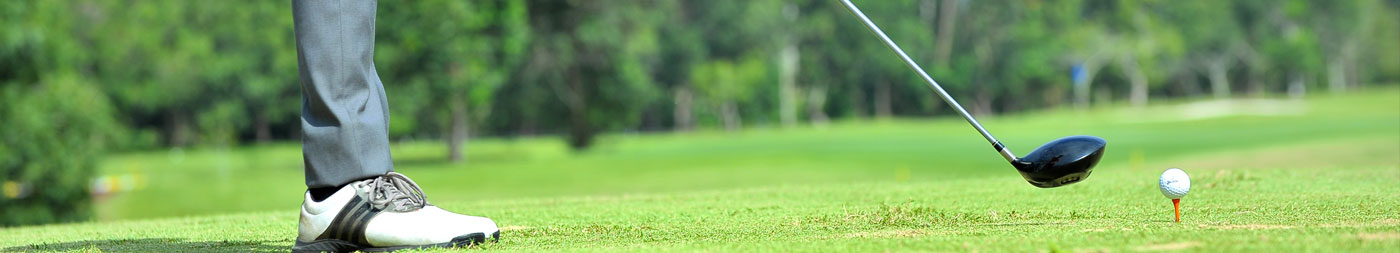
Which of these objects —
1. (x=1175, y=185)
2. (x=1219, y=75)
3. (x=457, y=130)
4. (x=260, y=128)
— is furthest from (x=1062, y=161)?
(x=1219, y=75)

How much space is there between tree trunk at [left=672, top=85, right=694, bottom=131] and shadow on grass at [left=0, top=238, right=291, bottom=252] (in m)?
64.6

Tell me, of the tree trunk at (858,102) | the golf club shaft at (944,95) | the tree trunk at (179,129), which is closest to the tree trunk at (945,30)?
the tree trunk at (858,102)

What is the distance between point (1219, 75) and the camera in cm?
7906

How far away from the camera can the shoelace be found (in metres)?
3.83

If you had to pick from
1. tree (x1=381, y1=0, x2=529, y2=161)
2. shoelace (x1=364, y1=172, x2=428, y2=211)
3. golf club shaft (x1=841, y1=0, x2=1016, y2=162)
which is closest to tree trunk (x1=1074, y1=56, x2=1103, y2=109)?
tree (x1=381, y1=0, x2=529, y2=161)

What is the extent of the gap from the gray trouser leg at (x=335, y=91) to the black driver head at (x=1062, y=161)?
2.26 metres

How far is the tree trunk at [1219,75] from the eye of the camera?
78188 millimetres

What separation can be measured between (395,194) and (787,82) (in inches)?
2663

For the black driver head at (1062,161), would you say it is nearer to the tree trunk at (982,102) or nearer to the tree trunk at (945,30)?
the tree trunk at (945,30)

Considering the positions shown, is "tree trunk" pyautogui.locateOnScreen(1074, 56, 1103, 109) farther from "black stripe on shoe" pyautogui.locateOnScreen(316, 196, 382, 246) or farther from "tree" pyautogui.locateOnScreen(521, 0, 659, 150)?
"black stripe on shoe" pyautogui.locateOnScreen(316, 196, 382, 246)

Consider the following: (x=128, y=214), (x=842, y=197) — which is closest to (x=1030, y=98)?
(x=128, y=214)

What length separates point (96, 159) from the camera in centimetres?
2447

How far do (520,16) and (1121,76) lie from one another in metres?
54.8

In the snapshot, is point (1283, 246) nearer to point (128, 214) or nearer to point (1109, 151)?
point (1109, 151)
